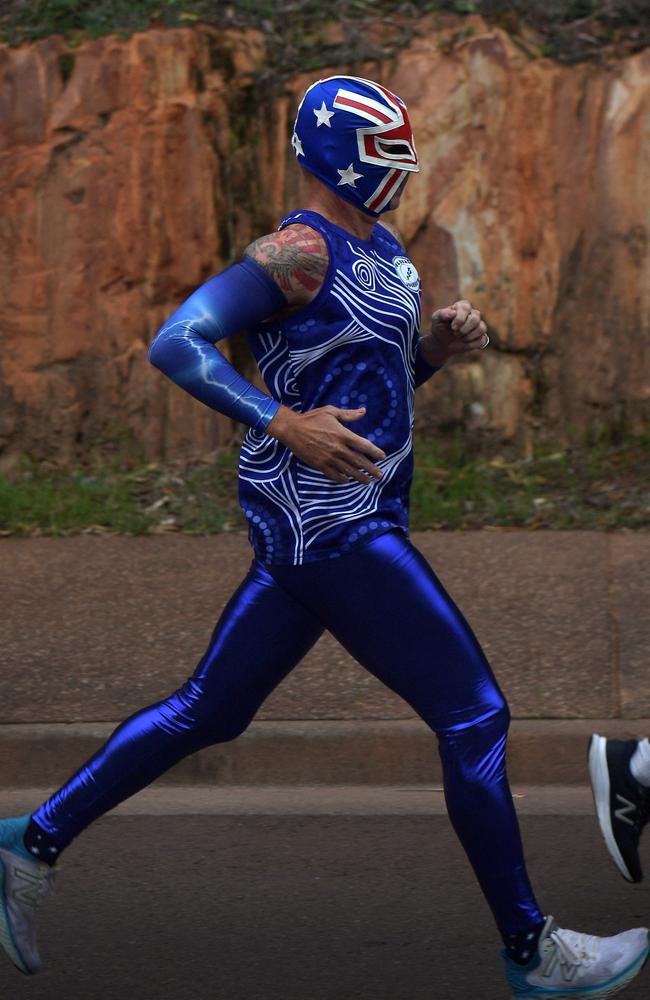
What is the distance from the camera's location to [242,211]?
8.35m

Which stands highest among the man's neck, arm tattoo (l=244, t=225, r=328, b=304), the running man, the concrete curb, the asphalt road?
the man's neck

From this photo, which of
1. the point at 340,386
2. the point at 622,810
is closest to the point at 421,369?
the point at 340,386

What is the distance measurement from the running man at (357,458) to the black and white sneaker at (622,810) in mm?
265

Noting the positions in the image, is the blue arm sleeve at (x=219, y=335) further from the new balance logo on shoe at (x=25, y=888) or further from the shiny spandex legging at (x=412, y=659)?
the new balance logo on shoe at (x=25, y=888)

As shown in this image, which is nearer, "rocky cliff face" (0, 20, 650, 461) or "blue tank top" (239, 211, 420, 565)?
"blue tank top" (239, 211, 420, 565)

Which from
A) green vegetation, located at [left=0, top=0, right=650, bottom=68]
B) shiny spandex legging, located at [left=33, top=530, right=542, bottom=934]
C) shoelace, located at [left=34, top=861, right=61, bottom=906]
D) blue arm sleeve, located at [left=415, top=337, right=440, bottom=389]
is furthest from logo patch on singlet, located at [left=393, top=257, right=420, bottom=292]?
green vegetation, located at [left=0, top=0, right=650, bottom=68]

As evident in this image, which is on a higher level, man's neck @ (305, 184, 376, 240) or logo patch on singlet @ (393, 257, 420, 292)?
man's neck @ (305, 184, 376, 240)

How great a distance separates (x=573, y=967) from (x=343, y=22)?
20.1 feet

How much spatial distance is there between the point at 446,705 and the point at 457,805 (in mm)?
220

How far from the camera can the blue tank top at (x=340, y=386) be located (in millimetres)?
3383

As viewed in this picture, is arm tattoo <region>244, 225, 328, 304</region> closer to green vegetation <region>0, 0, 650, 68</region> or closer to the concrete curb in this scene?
the concrete curb

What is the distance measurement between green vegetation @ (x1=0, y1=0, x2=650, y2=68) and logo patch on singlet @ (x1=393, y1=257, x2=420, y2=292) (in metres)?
5.02

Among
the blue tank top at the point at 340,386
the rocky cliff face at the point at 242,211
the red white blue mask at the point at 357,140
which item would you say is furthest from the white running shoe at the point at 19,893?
the rocky cliff face at the point at 242,211

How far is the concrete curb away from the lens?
16.6 ft
